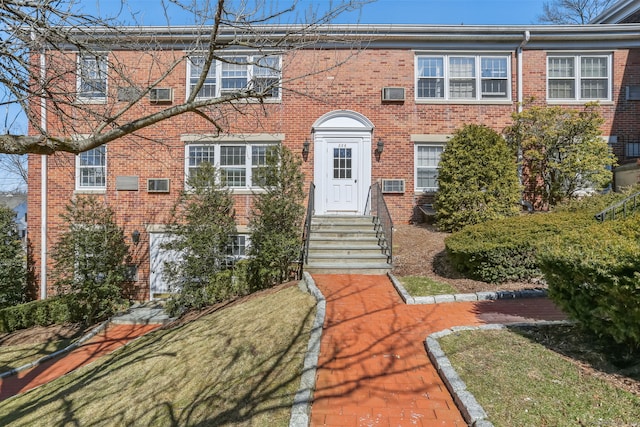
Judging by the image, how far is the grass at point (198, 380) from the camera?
376 centimetres

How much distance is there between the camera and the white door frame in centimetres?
1144

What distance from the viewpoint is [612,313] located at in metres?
3.77

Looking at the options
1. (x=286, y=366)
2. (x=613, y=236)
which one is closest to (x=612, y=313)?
(x=613, y=236)

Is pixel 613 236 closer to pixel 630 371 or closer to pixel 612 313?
pixel 612 313

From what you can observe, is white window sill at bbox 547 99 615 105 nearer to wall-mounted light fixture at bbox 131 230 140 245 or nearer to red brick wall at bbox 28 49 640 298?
red brick wall at bbox 28 49 640 298

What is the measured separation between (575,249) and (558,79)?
9.81 m

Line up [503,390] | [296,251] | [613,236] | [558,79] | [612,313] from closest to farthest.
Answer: [503,390] < [612,313] < [613,236] < [296,251] < [558,79]

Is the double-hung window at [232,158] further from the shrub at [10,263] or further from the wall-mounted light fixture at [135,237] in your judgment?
the shrub at [10,263]

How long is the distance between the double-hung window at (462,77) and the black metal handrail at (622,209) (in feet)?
16.7

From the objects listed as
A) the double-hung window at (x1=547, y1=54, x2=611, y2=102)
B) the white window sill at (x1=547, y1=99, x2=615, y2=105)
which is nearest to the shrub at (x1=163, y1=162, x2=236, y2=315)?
the white window sill at (x1=547, y1=99, x2=615, y2=105)

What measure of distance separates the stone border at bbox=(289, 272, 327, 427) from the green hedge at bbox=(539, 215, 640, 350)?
3.16m

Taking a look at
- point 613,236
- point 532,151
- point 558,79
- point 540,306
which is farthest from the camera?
point 558,79

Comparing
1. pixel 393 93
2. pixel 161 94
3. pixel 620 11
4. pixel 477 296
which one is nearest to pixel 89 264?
pixel 161 94

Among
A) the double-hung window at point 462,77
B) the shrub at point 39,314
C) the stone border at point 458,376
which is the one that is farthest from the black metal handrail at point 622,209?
the shrub at point 39,314
